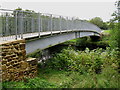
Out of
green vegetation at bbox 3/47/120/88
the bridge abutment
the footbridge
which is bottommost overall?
green vegetation at bbox 3/47/120/88

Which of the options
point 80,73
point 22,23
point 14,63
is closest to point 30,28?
point 22,23

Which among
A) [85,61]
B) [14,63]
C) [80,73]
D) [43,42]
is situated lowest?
[80,73]

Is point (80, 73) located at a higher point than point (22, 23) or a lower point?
lower

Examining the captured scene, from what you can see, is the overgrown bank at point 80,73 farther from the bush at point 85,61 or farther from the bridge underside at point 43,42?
the bridge underside at point 43,42

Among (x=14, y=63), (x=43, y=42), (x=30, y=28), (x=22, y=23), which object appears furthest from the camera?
(x=43, y=42)

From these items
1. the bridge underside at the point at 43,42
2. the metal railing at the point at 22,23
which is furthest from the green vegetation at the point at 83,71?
the metal railing at the point at 22,23

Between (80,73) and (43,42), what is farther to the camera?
(43,42)

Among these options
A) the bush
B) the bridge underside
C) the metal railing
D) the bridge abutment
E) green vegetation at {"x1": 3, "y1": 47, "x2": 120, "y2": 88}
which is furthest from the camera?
the bush

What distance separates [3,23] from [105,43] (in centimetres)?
2556

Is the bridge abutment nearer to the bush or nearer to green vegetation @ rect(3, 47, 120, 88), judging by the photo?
green vegetation @ rect(3, 47, 120, 88)

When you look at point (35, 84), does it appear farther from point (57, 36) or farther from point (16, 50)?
point (57, 36)

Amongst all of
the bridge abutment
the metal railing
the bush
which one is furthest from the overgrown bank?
the metal railing

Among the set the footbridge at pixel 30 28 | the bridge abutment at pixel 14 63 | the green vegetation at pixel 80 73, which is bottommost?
the green vegetation at pixel 80 73

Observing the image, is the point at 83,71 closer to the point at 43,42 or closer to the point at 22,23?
the point at 43,42
